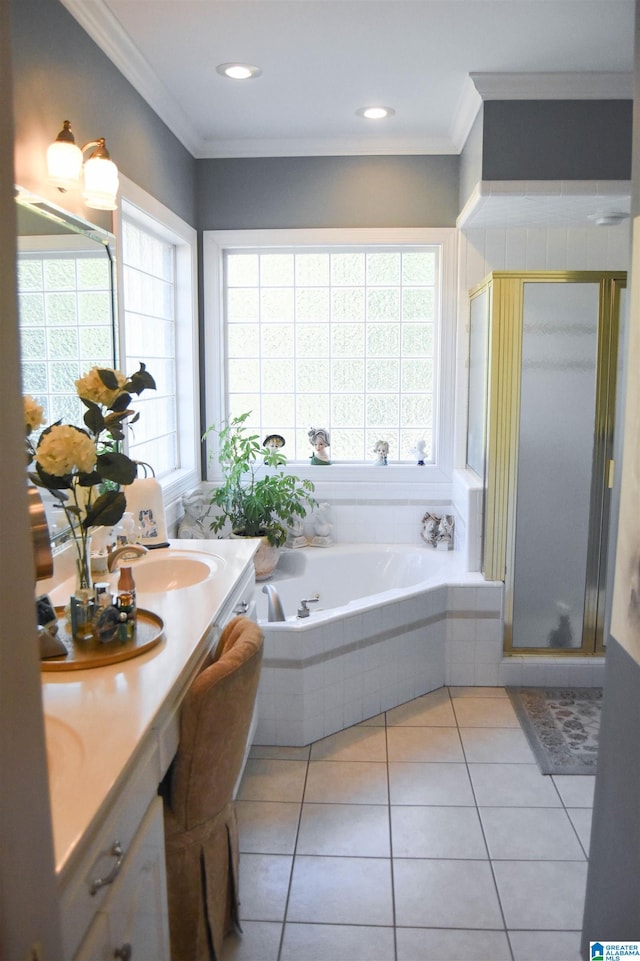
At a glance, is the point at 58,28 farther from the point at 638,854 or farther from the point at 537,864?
the point at 537,864

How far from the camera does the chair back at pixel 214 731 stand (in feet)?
5.37

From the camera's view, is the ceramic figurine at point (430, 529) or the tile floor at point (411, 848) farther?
the ceramic figurine at point (430, 529)

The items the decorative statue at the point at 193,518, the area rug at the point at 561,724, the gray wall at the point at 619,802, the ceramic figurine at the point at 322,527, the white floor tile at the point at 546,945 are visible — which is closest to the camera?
the gray wall at the point at 619,802

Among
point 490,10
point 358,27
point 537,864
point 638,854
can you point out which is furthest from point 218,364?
point 638,854

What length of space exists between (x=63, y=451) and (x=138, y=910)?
920 millimetres

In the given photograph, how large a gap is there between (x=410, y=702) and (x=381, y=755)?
0.51 m

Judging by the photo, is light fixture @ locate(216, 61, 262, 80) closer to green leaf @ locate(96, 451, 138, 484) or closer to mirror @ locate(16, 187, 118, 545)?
mirror @ locate(16, 187, 118, 545)

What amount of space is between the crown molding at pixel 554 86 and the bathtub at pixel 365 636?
2.15m

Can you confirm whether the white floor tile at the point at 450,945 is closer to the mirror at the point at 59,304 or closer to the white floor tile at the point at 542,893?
the white floor tile at the point at 542,893

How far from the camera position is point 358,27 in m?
2.75

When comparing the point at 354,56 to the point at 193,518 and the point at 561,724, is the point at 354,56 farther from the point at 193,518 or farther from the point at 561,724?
the point at 561,724

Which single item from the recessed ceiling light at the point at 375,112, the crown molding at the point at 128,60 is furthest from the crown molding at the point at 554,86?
the crown molding at the point at 128,60

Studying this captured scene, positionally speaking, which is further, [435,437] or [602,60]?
[435,437]

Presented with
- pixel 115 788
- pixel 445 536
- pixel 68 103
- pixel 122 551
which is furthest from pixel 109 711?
pixel 445 536
